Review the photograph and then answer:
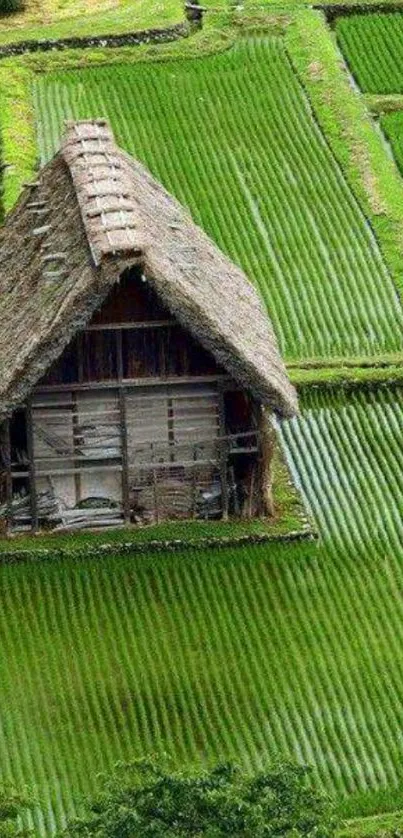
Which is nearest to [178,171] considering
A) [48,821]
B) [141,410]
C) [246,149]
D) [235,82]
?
[246,149]

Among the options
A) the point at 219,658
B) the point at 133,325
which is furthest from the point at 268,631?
the point at 133,325

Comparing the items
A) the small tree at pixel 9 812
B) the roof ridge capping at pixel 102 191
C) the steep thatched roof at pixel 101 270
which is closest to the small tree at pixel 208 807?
the small tree at pixel 9 812

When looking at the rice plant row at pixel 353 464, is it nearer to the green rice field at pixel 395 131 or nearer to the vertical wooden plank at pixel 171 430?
the vertical wooden plank at pixel 171 430

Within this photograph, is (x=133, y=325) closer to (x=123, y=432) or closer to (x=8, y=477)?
(x=123, y=432)

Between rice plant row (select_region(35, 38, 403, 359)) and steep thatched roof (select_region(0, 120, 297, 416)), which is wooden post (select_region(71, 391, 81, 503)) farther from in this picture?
rice plant row (select_region(35, 38, 403, 359))

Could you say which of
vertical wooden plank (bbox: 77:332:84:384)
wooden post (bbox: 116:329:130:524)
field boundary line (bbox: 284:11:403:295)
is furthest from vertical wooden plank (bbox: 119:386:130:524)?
field boundary line (bbox: 284:11:403:295)

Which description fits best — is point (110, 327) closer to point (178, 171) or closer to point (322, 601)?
point (322, 601)
